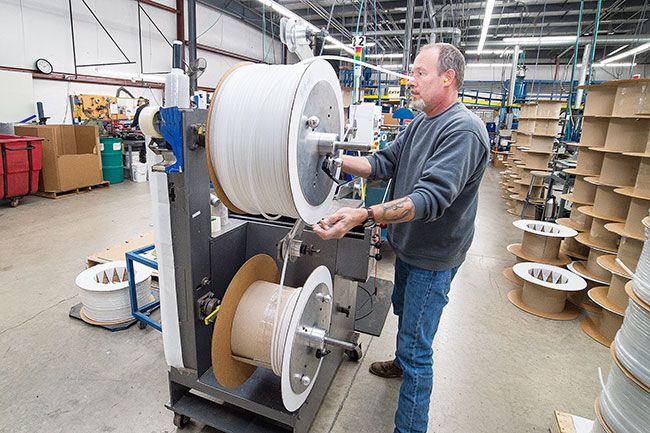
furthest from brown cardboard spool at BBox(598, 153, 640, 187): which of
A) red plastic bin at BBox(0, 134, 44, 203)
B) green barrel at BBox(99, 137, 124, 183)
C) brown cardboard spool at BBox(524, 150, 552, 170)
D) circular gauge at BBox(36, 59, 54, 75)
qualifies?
circular gauge at BBox(36, 59, 54, 75)

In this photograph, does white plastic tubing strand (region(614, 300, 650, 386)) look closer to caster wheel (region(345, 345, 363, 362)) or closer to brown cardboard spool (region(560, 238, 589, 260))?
caster wheel (region(345, 345, 363, 362))

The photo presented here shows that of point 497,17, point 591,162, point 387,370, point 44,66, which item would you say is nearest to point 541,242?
point 591,162

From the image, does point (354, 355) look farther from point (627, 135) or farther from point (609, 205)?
point (627, 135)

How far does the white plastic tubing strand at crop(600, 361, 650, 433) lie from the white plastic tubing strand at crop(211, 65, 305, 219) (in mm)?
1190

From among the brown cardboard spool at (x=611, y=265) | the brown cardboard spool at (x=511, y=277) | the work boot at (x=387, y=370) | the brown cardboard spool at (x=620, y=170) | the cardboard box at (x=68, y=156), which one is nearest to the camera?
the work boot at (x=387, y=370)

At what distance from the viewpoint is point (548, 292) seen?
107 inches

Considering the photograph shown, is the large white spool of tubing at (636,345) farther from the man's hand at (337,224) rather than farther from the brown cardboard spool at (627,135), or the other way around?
the brown cardboard spool at (627,135)

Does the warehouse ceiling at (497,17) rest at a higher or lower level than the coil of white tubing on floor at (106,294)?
higher

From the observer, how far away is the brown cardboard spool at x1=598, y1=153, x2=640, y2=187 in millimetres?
2711

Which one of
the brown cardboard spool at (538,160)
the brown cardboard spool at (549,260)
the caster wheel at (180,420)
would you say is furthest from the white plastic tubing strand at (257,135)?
the brown cardboard spool at (538,160)

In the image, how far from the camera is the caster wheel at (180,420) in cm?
158

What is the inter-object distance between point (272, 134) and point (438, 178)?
1.73 ft

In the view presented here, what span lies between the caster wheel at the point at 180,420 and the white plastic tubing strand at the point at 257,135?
40.1 inches

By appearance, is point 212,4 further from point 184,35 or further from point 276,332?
point 276,332
